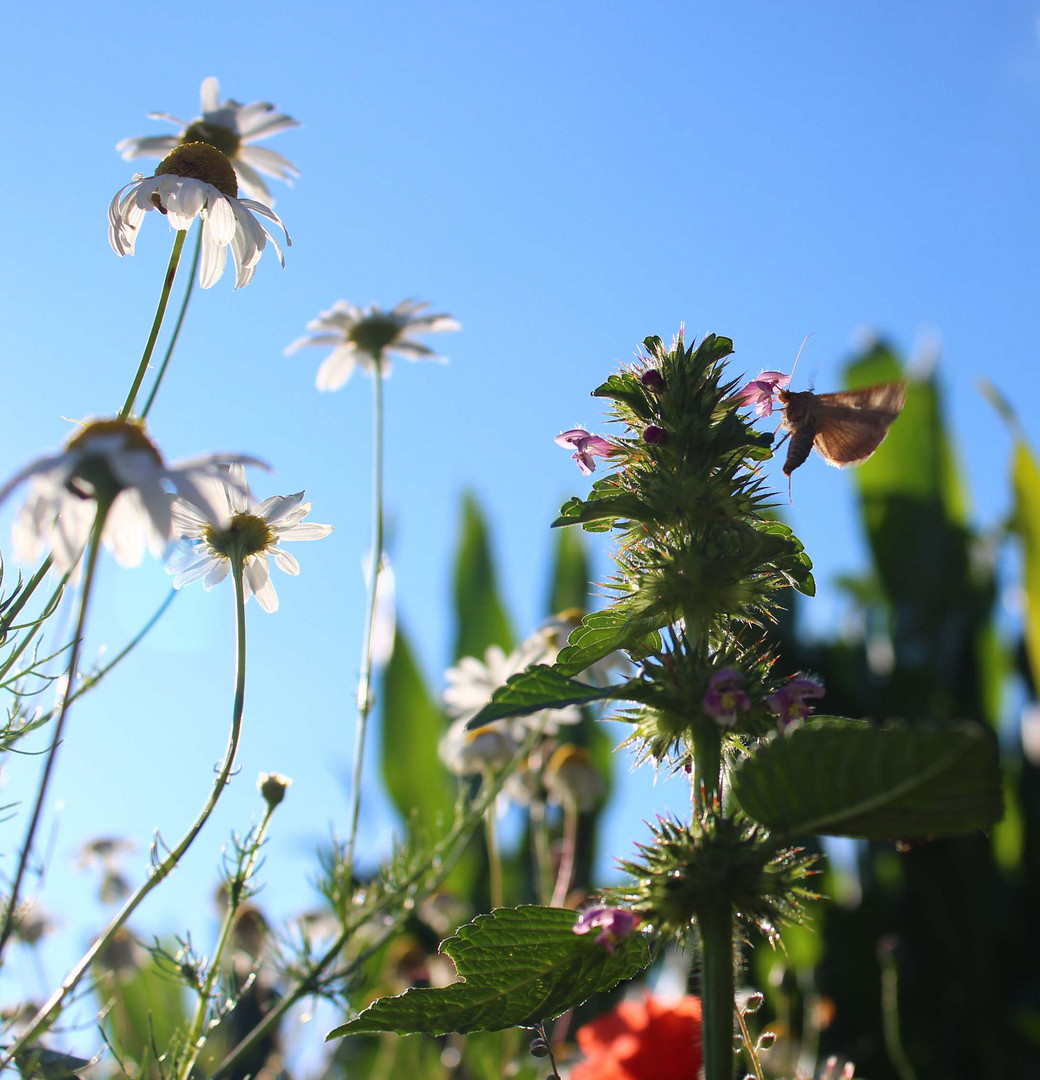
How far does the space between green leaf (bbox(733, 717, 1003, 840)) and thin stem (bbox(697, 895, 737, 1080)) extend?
0.37ft

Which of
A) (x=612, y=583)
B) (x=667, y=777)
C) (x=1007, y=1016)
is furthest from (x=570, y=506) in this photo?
(x=1007, y=1016)

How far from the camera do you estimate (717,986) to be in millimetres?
679

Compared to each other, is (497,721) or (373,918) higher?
(497,721)

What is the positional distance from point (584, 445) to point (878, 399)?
289 millimetres

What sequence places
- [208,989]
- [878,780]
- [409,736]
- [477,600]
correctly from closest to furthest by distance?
[878,780] → [208,989] → [409,736] → [477,600]

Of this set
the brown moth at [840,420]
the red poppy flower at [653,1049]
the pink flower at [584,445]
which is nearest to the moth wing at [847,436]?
the brown moth at [840,420]

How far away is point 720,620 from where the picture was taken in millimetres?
886

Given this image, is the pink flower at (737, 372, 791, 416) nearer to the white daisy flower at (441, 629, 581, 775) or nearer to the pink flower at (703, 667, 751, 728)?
the pink flower at (703, 667, 751, 728)

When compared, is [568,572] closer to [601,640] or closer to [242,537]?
[242,537]

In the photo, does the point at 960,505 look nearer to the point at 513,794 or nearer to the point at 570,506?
the point at 513,794

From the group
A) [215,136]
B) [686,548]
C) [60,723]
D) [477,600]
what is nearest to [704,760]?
[686,548]

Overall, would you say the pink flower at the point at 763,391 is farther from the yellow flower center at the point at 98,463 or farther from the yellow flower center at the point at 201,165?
the yellow flower center at the point at 201,165

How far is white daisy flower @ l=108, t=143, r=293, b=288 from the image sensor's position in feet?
3.80

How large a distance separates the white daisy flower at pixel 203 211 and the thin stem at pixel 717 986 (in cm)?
87
